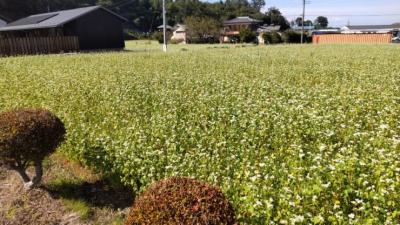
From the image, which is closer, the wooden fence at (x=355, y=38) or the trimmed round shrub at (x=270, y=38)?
the trimmed round shrub at (x=270, y=38)

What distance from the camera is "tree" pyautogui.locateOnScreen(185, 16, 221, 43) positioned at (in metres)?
71.9

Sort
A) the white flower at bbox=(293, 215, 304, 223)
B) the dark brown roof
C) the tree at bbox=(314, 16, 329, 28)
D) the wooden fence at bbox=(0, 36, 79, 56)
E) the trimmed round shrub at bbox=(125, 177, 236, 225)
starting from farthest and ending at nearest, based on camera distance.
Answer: the tree at bbox=(314, 16, 329, 28) < the dark brown roof < the wooden fence at bbox=(0, 36, 79, 56) < the white flower at bbox=(293, 215, 304, 223) < the trimmed round shrub at bbox=(125, 177, 236, 225)

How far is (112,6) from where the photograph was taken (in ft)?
357

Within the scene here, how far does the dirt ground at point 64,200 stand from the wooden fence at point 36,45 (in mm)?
29373

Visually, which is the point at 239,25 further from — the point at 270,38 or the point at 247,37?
the point at 270,38

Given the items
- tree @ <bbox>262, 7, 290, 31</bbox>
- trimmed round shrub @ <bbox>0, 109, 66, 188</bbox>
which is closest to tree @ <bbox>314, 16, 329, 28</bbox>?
tree @ <bbox>262, 7, 290, 31</bbox>

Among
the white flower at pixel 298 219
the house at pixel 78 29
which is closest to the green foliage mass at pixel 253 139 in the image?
the white flower at pixel 298 219

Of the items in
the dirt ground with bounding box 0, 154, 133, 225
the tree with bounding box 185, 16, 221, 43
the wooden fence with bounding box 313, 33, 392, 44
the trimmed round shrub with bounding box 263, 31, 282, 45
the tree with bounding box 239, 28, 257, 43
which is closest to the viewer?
the dirt ground with bounding box 0, 154, 133, 225

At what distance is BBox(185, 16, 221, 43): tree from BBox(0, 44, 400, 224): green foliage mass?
6013 cm

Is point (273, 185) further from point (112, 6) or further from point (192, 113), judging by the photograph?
point (112, 6)

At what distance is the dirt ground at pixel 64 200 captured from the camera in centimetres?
521

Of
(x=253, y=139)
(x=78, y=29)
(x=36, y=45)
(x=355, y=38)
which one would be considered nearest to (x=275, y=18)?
(x=355, y=38)

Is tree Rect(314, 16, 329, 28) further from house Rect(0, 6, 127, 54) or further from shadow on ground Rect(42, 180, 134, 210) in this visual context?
shadow on ground Rect(42, 180, 134, 210)

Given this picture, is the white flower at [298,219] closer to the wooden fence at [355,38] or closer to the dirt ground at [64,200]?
the dirt ground at [64,200]
